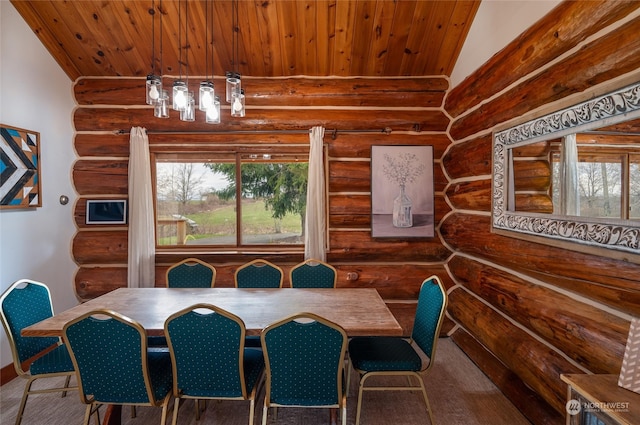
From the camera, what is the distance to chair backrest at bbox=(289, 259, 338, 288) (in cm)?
287

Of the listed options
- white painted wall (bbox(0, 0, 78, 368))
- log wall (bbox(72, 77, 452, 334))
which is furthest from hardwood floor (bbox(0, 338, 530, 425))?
log wall (bbox(72, 77, 452, 334))

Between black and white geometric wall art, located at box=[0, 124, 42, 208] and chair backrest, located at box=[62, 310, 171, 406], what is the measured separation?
1.91 metres

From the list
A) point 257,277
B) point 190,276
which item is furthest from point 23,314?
point 257,277

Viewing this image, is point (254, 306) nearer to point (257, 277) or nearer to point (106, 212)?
point (257, 277)

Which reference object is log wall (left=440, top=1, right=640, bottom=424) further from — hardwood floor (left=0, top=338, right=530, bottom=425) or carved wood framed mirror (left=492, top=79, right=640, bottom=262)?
hardwood floor (left=0, top=338, right=530, bottom=425)

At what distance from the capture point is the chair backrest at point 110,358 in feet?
5.30

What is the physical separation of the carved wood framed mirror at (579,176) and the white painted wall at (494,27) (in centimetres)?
73

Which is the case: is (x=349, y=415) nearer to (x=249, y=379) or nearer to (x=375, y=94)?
(x=249, y=379)

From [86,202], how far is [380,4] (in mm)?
3752

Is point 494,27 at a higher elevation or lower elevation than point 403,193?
higher

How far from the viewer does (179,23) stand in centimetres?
295

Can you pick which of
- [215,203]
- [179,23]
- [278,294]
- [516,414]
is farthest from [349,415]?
[179,23]

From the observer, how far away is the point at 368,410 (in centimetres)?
224

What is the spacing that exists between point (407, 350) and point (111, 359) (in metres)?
1.85
